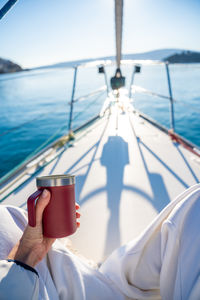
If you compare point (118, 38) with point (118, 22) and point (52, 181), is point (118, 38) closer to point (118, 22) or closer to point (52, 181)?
point (118, 22)

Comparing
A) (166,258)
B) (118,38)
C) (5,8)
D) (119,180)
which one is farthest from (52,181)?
(118,38)

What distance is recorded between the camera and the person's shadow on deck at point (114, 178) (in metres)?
0.92

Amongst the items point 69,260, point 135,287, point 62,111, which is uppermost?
point 62,111

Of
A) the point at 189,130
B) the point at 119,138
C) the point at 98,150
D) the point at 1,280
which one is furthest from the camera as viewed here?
the point at 189,130

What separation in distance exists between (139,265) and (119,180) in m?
0.77

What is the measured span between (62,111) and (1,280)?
20.6 feet

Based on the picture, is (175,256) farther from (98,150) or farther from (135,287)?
(98,150)

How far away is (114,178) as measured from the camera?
136 cm

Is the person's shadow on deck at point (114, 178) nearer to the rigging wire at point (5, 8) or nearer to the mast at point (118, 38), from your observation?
the mast at point (118, 38)

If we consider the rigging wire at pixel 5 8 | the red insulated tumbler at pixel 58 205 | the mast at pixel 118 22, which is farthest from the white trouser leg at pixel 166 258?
the mast at pixel 118 22

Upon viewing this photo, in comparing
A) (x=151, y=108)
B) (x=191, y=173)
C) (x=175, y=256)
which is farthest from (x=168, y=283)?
(x=151, y=108)

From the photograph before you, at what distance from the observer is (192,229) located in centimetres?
44

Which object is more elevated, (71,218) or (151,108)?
(151,108)

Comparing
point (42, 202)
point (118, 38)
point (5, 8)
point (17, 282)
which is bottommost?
point (17, 282)
